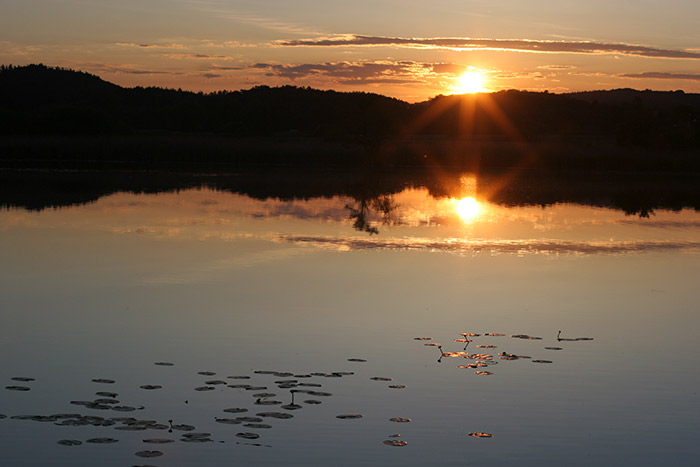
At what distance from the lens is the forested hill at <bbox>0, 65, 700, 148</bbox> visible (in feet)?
205

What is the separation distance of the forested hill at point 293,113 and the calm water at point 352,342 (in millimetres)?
42064

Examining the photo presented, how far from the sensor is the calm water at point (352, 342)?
20.8 feet

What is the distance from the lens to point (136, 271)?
12961 millimetres

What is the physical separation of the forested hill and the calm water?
138ft

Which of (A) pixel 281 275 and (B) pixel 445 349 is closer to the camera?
(B) pixel 445 349

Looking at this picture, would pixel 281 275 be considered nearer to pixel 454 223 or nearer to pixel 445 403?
pixel 445 403

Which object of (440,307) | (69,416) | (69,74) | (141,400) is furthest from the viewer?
(69,74)

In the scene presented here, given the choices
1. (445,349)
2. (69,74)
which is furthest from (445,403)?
(69,74)

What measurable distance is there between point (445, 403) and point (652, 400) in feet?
6.09

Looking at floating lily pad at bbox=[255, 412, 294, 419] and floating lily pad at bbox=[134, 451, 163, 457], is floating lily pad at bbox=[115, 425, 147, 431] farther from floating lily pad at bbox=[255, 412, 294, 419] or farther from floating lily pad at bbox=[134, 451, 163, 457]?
floating lily pad at bbox=[255, 412, 294, 419]

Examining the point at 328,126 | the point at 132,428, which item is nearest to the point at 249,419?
the point at 132,428

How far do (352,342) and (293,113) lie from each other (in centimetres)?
7338

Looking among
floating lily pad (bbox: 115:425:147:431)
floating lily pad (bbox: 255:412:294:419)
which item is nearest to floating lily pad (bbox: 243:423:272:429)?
floating lily pad (bbox: 255:412:294:419)

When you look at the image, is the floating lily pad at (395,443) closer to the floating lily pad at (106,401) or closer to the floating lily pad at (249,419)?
the floating lily pad at (249,419)
